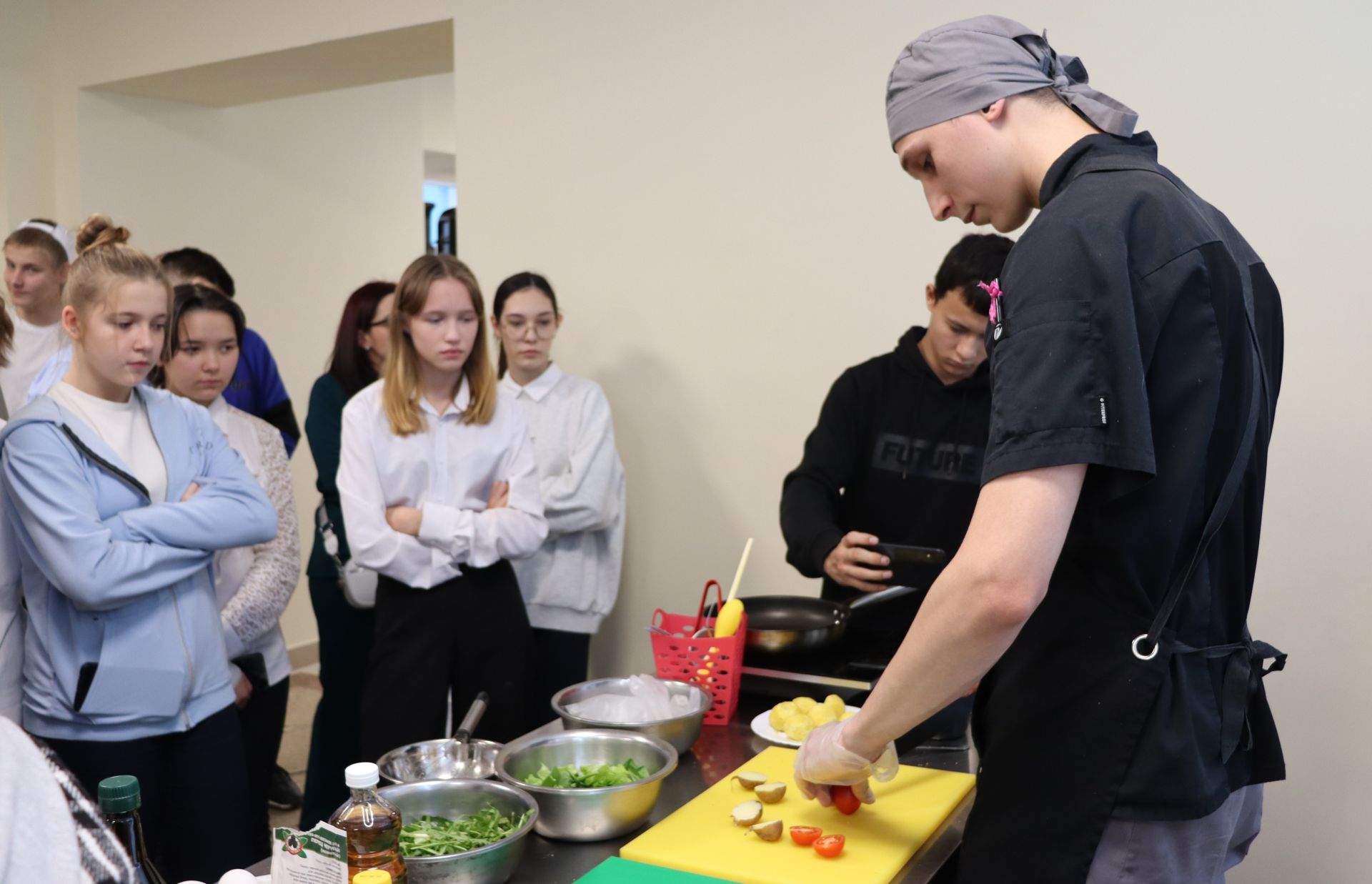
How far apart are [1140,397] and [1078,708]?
0.34m

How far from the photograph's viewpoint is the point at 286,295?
527cm

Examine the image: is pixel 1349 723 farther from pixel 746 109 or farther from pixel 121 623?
pixel 121 623

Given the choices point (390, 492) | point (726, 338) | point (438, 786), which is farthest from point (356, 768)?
point (726, 338)

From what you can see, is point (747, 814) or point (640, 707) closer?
point (747, 814)

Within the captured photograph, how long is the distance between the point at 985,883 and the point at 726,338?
2258 mm

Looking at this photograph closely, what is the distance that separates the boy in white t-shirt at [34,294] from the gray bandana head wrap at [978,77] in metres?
3.06

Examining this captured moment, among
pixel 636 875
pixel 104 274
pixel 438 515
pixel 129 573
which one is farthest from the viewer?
pixel 438 515

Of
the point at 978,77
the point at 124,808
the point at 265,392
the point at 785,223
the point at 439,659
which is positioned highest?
the point at 785,223

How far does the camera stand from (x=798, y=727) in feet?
5.69

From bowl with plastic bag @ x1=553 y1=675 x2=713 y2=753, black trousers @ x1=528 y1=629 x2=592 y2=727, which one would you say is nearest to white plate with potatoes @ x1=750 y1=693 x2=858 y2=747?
bowl with plastic bag @ x1=553 y1=675 x2=713 y2=753

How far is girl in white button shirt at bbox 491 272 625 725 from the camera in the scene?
3162mm

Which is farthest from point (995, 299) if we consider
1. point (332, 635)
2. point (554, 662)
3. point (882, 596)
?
point (332, 635)

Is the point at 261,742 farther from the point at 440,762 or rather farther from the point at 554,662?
the point at 440,762

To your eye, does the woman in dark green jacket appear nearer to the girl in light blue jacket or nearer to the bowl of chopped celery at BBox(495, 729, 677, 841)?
the girl in light blue jacket
